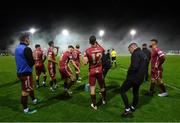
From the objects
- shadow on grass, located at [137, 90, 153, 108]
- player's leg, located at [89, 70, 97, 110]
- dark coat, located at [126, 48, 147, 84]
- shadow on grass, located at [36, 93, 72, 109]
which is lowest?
shadow on grass, located at [137, 90, 153, 108]

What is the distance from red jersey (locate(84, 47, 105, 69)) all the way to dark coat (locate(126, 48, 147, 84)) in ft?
5.14

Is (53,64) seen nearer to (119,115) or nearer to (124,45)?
(119,115)

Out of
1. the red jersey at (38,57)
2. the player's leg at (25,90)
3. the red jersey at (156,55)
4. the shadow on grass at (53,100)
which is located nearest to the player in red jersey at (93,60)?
the shadow on grass at (53,100)

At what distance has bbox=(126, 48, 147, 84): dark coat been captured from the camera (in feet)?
31.0

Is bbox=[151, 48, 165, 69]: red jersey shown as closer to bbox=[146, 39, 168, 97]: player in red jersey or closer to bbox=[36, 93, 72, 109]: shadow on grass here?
bbox=[146, 39, 168, 97]: player in red jersey

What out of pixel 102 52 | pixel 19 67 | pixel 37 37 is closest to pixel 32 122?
pixel 19 67

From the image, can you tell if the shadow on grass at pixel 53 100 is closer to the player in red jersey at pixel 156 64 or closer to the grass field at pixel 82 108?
the grass field at pixel 82 108

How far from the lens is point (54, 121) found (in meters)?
9.19

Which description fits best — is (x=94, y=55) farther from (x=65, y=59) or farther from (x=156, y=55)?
(x=156, y=55)

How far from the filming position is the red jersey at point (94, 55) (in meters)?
10.6

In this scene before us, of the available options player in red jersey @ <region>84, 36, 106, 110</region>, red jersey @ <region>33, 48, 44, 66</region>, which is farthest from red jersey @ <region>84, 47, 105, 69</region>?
red jersey @ <region>33, 48, 44, 66</region>

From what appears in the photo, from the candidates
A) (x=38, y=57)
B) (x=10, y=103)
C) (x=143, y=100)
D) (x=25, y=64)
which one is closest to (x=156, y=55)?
(x=143, y=100)

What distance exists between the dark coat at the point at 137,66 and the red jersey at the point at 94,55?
1566mm

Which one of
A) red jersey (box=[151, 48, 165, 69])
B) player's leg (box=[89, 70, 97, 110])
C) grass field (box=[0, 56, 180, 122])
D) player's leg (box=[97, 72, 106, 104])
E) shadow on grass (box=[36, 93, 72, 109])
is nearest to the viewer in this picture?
grass field (box=[0, 56, 180, 122])
